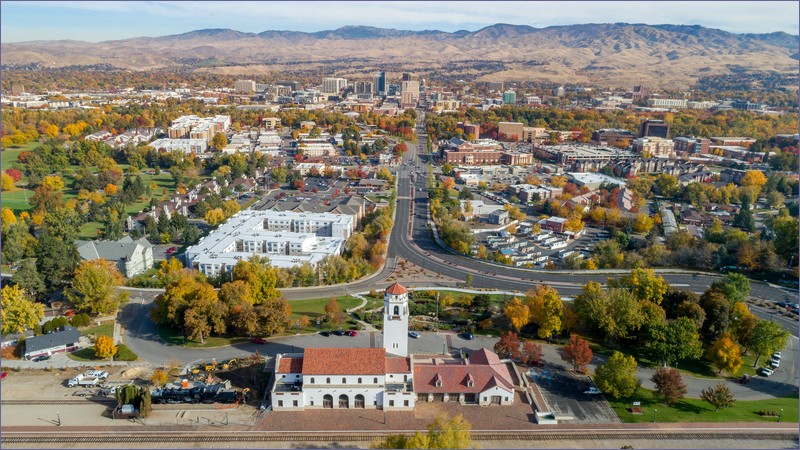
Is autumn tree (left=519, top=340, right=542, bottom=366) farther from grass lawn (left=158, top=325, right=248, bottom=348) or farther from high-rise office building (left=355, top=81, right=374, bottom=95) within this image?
high-rise office building (left=355, top=81, right=374, bottom=95)

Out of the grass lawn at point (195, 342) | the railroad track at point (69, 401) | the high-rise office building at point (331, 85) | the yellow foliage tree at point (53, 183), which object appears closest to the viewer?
the railroad track at point (69, 401)

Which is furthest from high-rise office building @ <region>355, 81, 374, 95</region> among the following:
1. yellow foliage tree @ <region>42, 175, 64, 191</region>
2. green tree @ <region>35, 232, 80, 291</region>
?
green tree @ <region>35, 232, 80, 291</region>

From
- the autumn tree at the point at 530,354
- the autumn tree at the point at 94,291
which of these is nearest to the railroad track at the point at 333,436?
the autumn tree at the point at 530,354

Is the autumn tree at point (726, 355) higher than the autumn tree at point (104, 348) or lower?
higher

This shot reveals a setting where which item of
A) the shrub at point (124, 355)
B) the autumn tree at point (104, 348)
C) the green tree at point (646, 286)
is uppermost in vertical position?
the green tree at point (646, 286)

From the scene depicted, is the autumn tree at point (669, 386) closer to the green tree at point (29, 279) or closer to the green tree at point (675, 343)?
the green tree at point (675, 343)

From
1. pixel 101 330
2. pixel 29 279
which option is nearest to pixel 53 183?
pixel 29 279

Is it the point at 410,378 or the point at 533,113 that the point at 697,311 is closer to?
the point at 410,378
